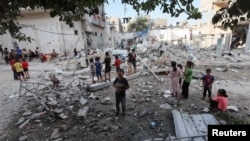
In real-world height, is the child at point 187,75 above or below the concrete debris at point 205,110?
above

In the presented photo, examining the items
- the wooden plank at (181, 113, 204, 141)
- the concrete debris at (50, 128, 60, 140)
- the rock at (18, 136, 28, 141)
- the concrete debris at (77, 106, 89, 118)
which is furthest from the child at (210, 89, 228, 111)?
the rock at (18, 136, 28, 141)

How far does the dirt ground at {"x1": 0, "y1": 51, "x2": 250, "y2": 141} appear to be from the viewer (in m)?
5.11

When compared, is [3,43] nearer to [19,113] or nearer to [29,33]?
[29,33]

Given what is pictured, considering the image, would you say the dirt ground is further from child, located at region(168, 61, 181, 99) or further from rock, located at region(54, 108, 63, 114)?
child, located at region(168, 61, 181, 99)

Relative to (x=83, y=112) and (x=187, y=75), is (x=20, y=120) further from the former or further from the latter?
(x=187, y=75)

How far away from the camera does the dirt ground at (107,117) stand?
16.8 ft

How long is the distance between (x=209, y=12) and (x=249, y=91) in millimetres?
21893

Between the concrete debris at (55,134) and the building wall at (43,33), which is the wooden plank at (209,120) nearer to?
the concrete debris at (55,134)

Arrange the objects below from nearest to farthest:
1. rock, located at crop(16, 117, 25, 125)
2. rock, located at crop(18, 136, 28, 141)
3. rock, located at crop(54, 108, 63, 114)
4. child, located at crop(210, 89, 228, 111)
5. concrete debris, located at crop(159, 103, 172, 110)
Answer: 1. rock, located at crop(18, 136, 28, 141)
2. rock, located at crop(16, 117, 25, 125)
3. child, located at crop(210, 89, 228, 111)
4. rock, located at crop(54, 108, 63, 114)
5. concrete debris, located at crop(159, 103, 172, 110)

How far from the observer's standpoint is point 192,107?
658 centimetres

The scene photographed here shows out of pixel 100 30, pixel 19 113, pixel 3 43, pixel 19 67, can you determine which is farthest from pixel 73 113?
pixel 100 30

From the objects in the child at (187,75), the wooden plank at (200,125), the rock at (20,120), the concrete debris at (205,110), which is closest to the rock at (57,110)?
the rock at (20,120)

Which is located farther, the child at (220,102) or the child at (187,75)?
the child at (187,75)

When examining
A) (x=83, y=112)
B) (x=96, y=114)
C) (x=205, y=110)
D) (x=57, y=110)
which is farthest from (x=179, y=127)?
(x=57, y=110)
